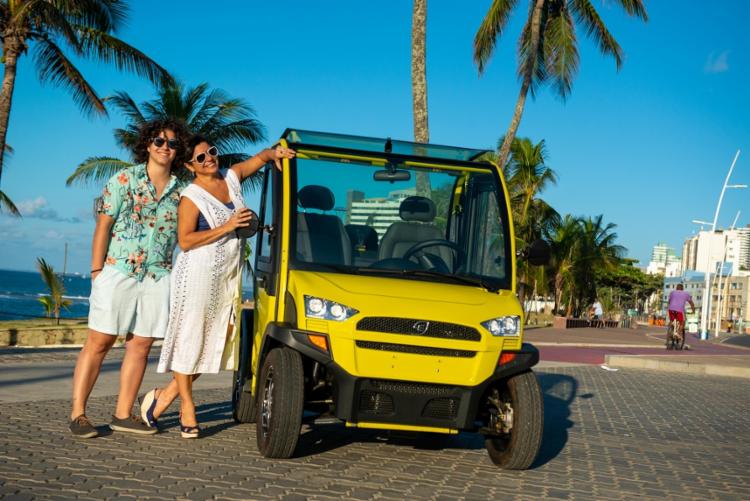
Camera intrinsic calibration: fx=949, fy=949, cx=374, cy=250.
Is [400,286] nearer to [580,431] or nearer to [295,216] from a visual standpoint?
[295,216]

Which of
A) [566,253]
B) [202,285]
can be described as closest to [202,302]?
[202,285]

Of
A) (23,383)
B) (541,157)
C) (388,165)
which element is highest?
(541,157)

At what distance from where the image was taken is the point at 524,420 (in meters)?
6.31

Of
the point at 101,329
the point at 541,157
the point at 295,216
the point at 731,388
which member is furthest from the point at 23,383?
the point at 541,157

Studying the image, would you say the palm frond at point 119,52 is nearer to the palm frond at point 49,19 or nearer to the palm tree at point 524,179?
the palm frond at point 49,19

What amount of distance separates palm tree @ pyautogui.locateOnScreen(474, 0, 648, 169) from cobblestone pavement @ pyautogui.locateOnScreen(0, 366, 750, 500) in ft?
64.2

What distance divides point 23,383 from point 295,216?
5103 mm

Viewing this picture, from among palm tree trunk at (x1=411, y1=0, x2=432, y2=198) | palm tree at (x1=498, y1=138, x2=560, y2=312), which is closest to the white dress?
palm tree trunk at (x1=411, y1=0, x2=432, y2=198)

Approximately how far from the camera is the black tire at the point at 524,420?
6.32 m

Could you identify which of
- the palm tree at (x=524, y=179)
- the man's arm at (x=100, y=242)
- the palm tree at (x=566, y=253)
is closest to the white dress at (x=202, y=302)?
the man's arm at (x=100, y=242)

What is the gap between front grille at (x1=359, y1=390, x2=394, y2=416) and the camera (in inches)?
238

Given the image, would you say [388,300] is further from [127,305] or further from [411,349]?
[127,305]

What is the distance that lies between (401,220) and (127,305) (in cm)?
209

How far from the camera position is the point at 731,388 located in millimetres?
16234
